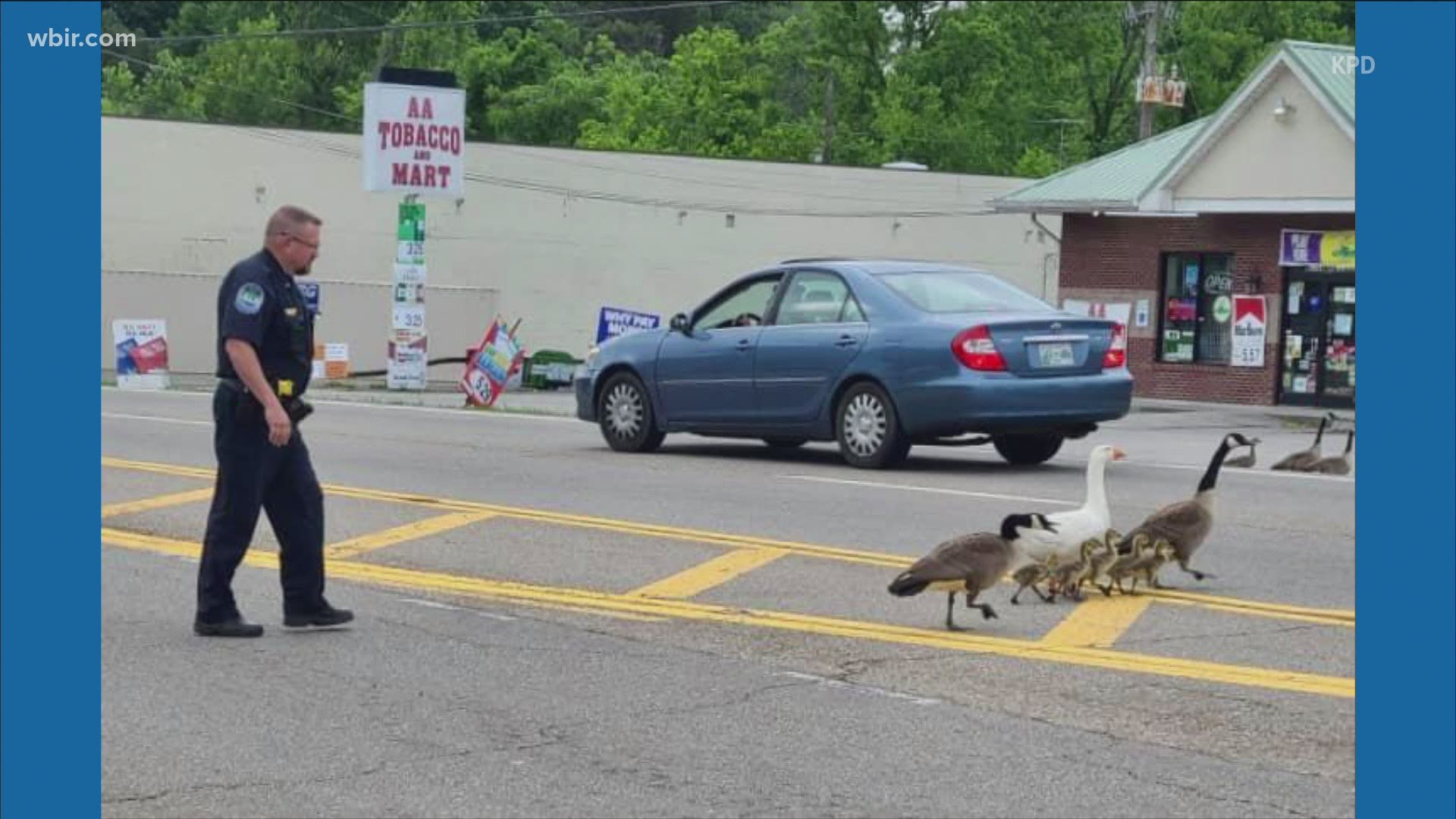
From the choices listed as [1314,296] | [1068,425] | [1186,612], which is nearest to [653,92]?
[1314,296]

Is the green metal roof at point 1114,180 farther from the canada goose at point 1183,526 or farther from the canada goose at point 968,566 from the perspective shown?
the canada goose at point 968,566

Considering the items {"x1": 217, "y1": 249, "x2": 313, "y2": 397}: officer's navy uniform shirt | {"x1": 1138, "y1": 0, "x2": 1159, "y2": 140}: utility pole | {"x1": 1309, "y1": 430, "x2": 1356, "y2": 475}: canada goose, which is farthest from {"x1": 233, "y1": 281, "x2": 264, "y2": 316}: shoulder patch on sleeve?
{"x1": 1138, "y1": 0, "x2": 1159, "y2": 140}: utility pole

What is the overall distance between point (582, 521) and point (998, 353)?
3.99 m

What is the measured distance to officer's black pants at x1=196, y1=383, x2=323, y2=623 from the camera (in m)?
8.94

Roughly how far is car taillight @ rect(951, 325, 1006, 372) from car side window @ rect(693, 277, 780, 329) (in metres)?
2.09

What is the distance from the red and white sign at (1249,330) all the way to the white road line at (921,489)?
817 inches

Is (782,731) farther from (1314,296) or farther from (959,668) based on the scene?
(1314,296)

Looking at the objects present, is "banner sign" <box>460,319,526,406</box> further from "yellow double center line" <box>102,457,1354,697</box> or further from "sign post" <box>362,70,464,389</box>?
"yellow double center line" <box>102,457,1354,697</box>

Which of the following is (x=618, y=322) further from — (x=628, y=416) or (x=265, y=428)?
(x=265, y=428)

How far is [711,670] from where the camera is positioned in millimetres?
8820

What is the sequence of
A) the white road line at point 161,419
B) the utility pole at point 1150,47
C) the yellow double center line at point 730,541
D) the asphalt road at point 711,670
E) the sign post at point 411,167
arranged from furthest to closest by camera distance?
the utility pole at point 1150,47, the sign post at point 411,167, the white road line at point 161,419, the yellow double center line at point 730,541, the asphalt road at point 711,670

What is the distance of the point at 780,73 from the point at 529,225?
2047 centimetres

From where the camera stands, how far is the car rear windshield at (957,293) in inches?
639

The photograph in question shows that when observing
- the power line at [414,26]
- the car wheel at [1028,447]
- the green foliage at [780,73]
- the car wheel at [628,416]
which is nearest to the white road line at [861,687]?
the car wheel at [1028,447]
